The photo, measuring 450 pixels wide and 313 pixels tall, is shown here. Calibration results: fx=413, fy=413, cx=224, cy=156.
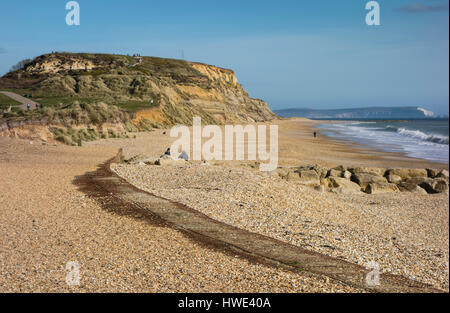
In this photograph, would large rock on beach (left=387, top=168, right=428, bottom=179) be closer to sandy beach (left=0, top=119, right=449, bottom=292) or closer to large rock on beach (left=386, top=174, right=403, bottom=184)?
large rock on beach (left=386, top=174, right=403, bottom=184)

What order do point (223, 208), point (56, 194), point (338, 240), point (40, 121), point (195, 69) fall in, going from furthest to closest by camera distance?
1. point (195, 69)
2. point (40, 121)
3. point (56, 194)
4. point (223, 208)
5. point (338, 240)

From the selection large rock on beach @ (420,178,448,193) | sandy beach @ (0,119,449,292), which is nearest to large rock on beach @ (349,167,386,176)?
large rock on beach @ (420,178,448,193)

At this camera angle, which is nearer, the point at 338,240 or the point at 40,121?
the point at 338,240

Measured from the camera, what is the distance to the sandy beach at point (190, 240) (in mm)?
6789

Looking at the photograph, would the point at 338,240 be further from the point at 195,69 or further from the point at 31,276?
the point at 195,69

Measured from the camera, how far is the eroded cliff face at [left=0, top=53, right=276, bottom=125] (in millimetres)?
52741

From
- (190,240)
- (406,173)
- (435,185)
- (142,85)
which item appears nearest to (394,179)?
(406,173)

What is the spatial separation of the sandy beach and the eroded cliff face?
30.7 meters

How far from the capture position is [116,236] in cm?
881

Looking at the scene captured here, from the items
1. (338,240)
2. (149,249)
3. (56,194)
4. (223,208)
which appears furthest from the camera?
(56,194)

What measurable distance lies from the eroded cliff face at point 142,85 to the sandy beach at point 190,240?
101 ft

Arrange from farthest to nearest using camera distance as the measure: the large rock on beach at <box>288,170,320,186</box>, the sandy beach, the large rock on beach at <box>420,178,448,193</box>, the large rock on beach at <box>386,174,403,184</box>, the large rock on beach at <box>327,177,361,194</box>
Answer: the large rock on beach at <box>386,174,403,184</box>
the large rock on beach at <box>420,178,448,193</box>
the large rock on beach at <box>327,177,361,194</box>
the large rock on beach at <box>288,170,320,186</box>
the sandy beach
